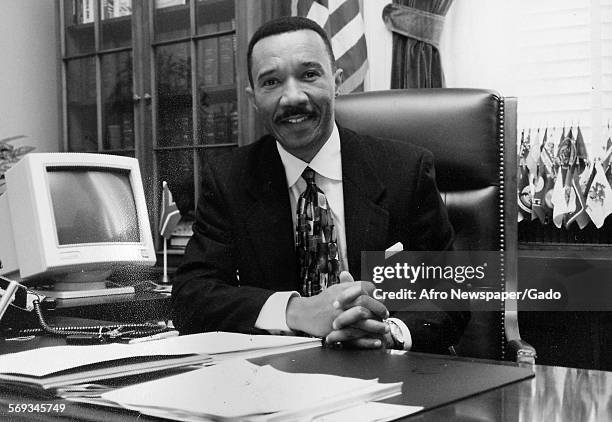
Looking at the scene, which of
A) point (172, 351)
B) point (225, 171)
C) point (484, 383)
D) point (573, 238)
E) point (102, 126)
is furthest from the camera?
point (102, 126)

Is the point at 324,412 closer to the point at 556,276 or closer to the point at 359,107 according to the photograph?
the point at 359,107

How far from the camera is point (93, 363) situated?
73cm

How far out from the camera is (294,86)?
1.43 metres

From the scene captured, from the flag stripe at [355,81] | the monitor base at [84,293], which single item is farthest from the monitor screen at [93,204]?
the flag stripe at [355,81]

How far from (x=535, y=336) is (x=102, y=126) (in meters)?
2.29

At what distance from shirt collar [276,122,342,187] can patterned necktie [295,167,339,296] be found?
5 centimetres

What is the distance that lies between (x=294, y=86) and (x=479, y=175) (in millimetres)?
487

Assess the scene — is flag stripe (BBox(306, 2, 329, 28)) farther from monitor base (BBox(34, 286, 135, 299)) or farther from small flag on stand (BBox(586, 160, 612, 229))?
monitor base (BBox(34, 286, 135, 299))

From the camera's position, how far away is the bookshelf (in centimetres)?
282

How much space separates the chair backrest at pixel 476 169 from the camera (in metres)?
1.54

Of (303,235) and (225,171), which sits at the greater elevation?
(225,171)

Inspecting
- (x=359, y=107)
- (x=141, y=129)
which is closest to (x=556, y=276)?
(x=359, y=107)

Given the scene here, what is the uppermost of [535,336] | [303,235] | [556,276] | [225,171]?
[225,171]

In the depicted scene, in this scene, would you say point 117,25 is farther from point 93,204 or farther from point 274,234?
point 274,234
